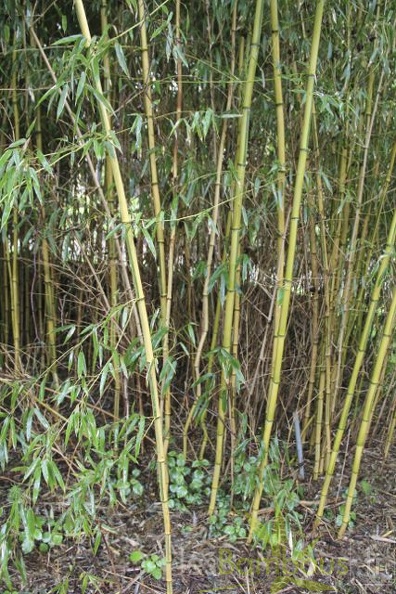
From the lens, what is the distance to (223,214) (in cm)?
191

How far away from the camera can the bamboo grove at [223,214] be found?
1.57 metres

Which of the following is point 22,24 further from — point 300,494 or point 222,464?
point 300,494

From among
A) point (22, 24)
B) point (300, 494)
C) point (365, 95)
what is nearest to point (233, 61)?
point (365, 95)

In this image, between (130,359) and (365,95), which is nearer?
(130,359)

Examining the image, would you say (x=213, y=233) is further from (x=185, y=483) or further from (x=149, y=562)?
(x=149, y=562)

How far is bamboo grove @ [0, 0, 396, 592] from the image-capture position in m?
1.57

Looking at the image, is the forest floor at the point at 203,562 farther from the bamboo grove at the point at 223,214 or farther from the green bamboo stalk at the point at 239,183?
the green bamboo stalk at the point at 239,183

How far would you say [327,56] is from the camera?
1.79 meters

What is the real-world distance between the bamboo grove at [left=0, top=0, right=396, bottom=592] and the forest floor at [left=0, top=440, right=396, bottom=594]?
0.12m

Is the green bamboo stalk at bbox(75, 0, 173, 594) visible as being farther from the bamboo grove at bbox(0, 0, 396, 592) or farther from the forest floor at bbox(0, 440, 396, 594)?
the forest floor at bbox(0, 440, 396, 594)

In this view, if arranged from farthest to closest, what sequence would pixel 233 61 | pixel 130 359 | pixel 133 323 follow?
1. pixel 133 323
2. pixel 233 61
3. pixel 130 359

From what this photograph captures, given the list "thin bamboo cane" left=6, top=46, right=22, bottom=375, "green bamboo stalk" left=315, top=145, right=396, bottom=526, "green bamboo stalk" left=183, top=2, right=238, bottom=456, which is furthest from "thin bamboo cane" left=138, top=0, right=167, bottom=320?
"green bamboo stalk" left=315, top=145, right=396, bottom=526

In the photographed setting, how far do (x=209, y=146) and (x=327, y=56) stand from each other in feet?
1.65

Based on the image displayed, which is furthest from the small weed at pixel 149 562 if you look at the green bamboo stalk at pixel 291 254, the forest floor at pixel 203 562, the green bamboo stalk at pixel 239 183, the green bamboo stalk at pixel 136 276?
the green bamboo stalk at pixel 239 183
